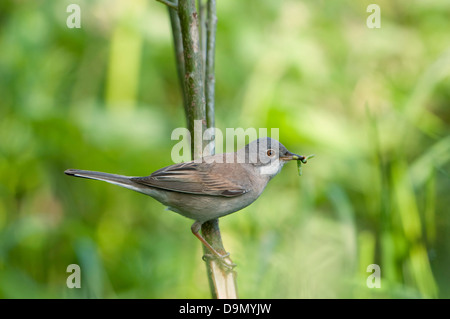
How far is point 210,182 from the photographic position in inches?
129

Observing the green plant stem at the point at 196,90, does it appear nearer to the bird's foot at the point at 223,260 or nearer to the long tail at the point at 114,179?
the bird's foot at the point at 223,260

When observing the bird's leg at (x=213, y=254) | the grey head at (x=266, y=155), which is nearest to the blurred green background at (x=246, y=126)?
the grey head at (x=266, y=155)

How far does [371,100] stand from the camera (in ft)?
17.9

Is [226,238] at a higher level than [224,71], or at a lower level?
lower

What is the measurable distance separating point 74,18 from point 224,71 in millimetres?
1888

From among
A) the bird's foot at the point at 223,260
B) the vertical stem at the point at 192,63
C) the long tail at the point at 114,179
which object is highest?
the vertical stem at the point at 192,63

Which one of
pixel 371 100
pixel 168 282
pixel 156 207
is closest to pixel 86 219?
pixel 156 207

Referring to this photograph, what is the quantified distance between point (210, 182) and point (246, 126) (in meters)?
1.56

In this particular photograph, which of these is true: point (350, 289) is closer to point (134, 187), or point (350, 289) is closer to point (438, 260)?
point (438, 260)

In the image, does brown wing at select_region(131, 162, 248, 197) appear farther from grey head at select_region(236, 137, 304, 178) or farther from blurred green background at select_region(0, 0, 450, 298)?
blurred green background at select_region(0, 0, 450, 298)

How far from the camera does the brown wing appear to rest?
315cm

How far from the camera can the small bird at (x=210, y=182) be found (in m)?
3.08

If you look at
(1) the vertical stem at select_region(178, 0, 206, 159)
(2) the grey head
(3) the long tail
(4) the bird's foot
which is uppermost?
(1) the vertical stem at select_region(178, 0, 206, 159)

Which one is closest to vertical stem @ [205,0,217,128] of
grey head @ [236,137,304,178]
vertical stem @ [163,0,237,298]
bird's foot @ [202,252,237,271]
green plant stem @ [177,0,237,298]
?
vertical stem @ [163,0,237,298]
